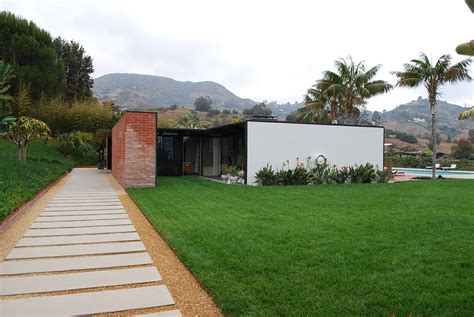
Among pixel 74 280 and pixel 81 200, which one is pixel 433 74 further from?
pixel 74 280

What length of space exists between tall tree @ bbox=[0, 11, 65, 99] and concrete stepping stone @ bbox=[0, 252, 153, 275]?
27945 mm

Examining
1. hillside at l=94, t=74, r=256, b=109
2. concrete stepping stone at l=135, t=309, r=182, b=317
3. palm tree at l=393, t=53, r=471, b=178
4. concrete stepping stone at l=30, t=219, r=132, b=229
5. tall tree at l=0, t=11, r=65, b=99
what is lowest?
concrete stepping stone at l=135, t=309, r=182, b=317

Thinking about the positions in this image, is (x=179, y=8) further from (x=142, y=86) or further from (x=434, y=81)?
(x=142, y=86)

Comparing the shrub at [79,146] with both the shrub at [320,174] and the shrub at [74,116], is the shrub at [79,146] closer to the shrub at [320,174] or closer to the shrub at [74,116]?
the shrub at [74,116]

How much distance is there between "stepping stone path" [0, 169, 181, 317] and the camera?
10.4 feet

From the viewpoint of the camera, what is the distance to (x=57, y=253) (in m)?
4.67

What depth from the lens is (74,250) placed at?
4.83 metres

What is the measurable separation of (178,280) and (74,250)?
189 cm

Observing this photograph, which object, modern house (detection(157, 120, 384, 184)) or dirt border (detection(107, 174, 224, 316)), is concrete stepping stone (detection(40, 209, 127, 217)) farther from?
modern house (detection(157, 120, 384, 184))

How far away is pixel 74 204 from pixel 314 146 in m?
9.30

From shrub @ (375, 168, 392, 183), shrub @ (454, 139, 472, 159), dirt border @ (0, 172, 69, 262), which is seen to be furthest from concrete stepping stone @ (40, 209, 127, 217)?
shrub @ (454, 139, 472, 159)

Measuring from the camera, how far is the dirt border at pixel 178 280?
10.3ft

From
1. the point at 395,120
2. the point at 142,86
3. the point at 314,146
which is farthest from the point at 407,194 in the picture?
the point at 142,86

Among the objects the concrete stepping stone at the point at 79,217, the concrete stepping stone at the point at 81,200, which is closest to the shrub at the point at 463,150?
the concrete stepping stone at the point at 81,200
